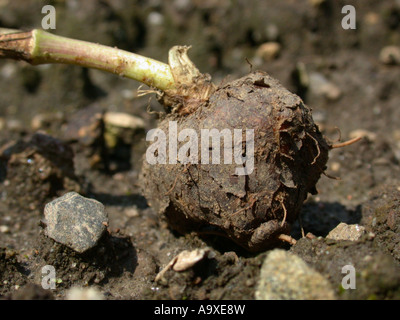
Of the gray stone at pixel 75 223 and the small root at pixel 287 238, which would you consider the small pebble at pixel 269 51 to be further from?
the gray stone at pixel 75 223

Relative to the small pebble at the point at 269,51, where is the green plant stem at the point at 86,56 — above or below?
below

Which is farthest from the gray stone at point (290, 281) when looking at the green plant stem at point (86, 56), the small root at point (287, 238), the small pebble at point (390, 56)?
the small pebble at point (390, 56)

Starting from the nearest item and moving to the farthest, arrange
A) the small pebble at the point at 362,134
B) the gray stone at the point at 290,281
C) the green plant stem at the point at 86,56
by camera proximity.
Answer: the gray stone at the point at 290,281, the green plant stem at the point at 86,56, the small pebble at the point at 362,134

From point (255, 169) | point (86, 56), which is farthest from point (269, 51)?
point (255, 169)

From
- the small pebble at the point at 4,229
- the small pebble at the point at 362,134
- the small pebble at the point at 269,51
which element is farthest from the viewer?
the small pebble at the point at 269,51

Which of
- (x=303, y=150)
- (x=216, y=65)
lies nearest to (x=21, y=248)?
(x=303, y=150)
